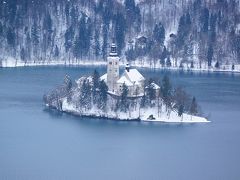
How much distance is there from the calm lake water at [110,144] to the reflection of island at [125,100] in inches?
75.2

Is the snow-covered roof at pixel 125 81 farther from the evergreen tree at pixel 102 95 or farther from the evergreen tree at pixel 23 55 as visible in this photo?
the evergreen tree at pixel 23 55

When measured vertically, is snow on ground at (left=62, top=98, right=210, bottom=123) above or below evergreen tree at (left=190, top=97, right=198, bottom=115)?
below

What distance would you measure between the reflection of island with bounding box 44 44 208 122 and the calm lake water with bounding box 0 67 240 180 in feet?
6.27

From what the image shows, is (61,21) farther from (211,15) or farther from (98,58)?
(211,15)

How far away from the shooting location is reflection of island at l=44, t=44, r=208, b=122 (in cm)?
8200

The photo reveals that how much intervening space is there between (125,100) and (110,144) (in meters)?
13.8

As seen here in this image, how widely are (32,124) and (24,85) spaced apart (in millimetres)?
25651

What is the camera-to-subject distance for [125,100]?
271 ft

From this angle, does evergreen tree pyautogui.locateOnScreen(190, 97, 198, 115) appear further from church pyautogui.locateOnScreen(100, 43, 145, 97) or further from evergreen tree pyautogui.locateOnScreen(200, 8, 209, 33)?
evergreen tree pyautogui.locateOnScreen(200, 8, 209, 33)

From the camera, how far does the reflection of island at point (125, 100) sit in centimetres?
8200

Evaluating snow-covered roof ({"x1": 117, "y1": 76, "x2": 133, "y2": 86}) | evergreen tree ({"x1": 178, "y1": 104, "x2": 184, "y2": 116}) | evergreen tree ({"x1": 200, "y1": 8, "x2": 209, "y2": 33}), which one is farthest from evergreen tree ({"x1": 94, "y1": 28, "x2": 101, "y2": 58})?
evergreen tree ({"x1": 178, "y1": 104, "x2": 184, "y2": 116})

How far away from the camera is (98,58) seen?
468 feet

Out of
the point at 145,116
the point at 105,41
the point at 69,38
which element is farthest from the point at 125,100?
the point at 69,38

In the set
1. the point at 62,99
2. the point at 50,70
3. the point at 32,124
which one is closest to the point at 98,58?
the point at 50,70
